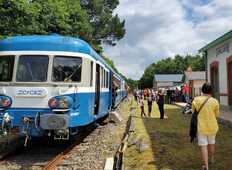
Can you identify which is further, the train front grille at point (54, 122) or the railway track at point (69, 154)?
the train front grille at point (54, 122)

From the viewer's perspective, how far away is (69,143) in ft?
42.9

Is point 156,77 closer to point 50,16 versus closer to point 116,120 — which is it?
point 50,16

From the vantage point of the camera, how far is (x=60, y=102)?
10062 mm

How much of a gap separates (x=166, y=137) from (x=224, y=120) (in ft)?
14.4

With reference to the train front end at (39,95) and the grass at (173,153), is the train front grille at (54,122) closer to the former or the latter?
the train front end at (39,95)

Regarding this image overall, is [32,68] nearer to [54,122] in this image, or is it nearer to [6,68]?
[6,68]

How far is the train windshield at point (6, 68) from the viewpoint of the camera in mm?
10617

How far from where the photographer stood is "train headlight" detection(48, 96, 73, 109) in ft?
32.9

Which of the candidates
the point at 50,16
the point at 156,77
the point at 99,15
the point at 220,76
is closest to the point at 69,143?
the point at 220,76

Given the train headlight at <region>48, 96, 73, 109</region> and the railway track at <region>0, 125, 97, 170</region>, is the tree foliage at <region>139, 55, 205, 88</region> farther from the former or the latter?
the train headlight at <region>48, 96, 73, 109</region>

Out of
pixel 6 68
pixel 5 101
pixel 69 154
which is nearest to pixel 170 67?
pixel 69 154

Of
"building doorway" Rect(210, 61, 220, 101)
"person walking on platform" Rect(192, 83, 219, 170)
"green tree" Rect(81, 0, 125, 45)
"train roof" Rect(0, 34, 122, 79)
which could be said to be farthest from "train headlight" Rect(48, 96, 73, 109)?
"green tree" Rect(81, 0, 125, 45)

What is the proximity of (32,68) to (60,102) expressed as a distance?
4.05ft

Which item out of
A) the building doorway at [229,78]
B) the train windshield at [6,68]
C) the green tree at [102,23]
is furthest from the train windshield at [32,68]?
the green tree at [102,23]
